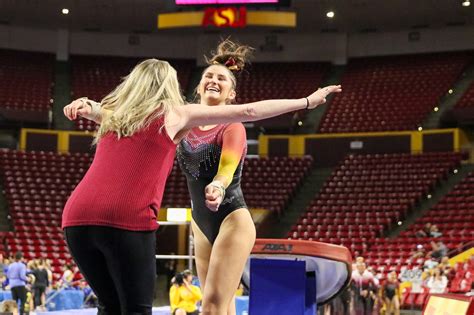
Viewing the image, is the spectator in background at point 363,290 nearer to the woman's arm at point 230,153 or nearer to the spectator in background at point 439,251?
the spectator in background at point 439,251

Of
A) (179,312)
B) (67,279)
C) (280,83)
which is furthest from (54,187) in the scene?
(179,312)

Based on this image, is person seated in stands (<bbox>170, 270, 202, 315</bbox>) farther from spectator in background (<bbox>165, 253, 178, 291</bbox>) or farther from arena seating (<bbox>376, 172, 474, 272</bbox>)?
spectator in background (<bbox>165, 253, 178, 291</bbox>)

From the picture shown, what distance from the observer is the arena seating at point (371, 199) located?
2166 centimetres

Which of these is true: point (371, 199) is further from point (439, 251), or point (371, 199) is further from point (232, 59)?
point (232, 59)

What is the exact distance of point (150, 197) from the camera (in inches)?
Result: 118

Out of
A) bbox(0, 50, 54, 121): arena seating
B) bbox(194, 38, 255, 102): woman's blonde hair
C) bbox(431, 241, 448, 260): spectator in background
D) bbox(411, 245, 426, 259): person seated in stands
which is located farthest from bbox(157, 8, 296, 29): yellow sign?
bbox(194, 38, 255, 102): woman's blonde hair

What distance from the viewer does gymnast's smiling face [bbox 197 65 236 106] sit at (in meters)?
4.20

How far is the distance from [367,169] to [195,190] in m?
21.9

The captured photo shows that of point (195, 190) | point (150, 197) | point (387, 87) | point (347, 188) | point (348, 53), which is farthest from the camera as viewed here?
point (348, 53)

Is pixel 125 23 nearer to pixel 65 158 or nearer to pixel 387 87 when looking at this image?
pixel 65 158

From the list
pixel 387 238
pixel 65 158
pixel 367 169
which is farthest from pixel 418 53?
pixel 65 158

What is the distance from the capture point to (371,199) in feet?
78.3

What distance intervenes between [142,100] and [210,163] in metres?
0.98

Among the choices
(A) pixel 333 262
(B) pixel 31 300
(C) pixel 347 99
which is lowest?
(B) pixel 31 300
